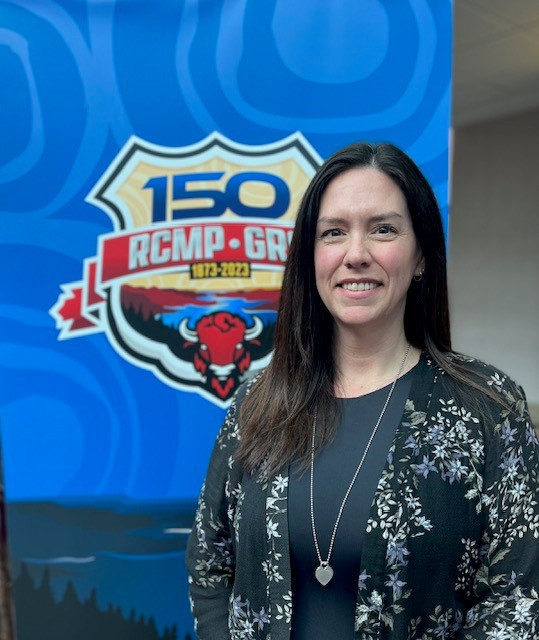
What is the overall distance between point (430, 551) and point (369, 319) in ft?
1.20

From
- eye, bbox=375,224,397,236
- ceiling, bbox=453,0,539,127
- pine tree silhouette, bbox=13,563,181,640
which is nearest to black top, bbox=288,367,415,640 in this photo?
eye, bbox=375,224,397,236

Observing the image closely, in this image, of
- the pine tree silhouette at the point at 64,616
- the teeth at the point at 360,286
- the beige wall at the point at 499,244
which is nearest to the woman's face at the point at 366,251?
the teeth at the point at 360,286

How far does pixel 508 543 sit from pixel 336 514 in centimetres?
26

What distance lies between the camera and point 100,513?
5.72 ft

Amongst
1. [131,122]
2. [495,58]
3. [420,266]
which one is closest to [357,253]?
[420,266]

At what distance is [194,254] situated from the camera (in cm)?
178

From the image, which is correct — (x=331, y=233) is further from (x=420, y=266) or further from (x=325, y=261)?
(x=420, y=266)

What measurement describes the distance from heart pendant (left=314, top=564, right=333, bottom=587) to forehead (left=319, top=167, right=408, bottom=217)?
56 cm

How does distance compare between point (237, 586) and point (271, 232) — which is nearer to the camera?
point (237, 586)

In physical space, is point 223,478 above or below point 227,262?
below

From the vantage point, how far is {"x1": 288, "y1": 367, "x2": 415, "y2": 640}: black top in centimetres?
103

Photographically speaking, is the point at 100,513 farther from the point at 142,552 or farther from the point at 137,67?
the point at 137,67

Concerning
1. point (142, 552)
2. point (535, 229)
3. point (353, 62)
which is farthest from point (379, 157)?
point (535, 229)

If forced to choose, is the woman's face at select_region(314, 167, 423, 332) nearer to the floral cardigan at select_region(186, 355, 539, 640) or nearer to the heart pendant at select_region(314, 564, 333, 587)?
the floral cardigan at select_region(186, 355, 539, 640)
